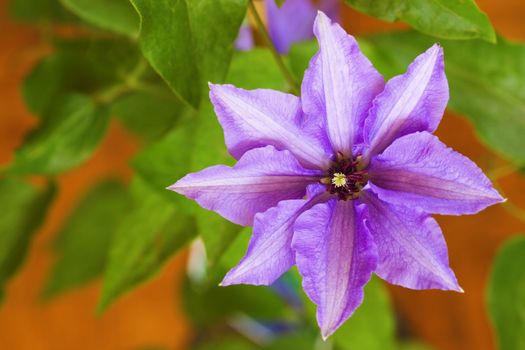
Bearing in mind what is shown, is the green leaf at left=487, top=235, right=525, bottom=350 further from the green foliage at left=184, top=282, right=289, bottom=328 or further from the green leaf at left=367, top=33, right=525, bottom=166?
the green foliage at left=184, top=282, right=289, bottom=328

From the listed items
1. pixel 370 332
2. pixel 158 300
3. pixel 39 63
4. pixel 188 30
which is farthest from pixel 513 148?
pixel 158 300

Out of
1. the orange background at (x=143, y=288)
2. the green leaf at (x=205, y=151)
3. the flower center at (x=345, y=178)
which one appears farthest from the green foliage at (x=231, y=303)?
the flower center at (x=345, y=178)

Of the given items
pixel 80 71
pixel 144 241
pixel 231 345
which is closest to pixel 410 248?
pixel 144 241

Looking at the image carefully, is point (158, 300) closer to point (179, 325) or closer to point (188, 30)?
point (179, 325)

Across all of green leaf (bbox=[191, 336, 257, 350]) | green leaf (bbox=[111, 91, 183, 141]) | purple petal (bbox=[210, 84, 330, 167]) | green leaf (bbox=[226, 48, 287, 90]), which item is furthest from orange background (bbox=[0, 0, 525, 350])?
purple petal (bbox=[210, 84, 330, 167])

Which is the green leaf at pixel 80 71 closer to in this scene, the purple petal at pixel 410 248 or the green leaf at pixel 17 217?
the green leaf at pixel 17 217

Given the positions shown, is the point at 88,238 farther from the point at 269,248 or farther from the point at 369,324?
the point at 269,248
